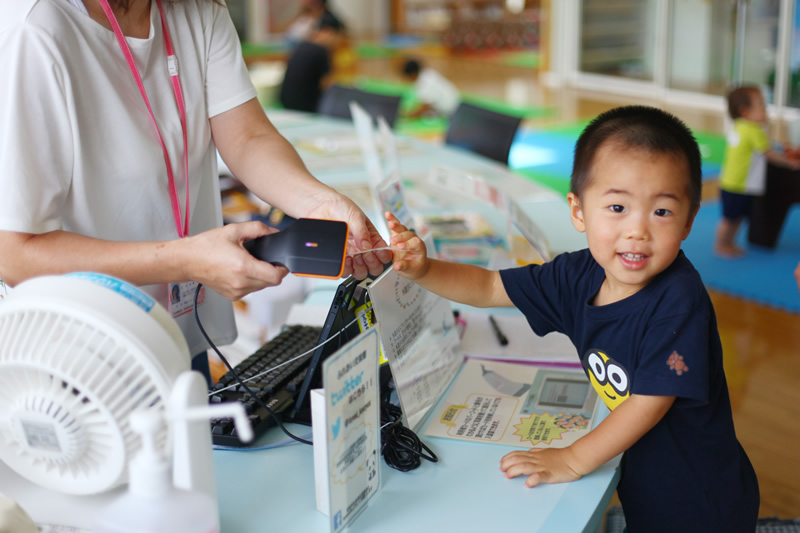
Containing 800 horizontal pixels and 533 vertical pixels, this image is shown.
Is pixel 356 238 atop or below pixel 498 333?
atop

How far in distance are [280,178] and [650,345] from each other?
2.14 ft

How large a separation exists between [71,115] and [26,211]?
0.15 metres

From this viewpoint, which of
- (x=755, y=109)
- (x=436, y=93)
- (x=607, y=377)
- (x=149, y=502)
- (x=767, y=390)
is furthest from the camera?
(x=436, y=93)

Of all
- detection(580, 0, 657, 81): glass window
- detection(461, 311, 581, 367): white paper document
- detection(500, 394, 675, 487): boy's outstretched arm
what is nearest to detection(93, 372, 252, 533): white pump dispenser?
detection(500, 394, 675, 487): boy's outstretched arm

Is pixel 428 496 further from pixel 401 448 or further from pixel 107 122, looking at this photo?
pixel 107 122

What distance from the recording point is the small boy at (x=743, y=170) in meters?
4.55

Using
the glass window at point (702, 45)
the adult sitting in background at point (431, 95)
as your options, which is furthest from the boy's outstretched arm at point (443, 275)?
the glass window at point (702, 45)

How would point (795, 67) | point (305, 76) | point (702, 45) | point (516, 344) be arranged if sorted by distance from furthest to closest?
point (702, 45), point (795, 67), point (305, 76), point (516, 344)

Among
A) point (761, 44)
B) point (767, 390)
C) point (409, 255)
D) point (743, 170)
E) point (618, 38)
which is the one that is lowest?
point (767, 390)

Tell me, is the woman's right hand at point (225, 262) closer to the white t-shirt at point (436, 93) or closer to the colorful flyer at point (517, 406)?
the colorful flyer at point (517, 406)

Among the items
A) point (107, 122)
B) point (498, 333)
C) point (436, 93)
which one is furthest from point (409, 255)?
point (436, 93)

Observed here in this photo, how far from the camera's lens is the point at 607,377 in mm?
1187

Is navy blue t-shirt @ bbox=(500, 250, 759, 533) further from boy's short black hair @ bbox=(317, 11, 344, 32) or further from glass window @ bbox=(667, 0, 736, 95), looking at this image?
glass window @ bbox=(667, 0, 736, 95)

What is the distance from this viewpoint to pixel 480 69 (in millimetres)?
12570
